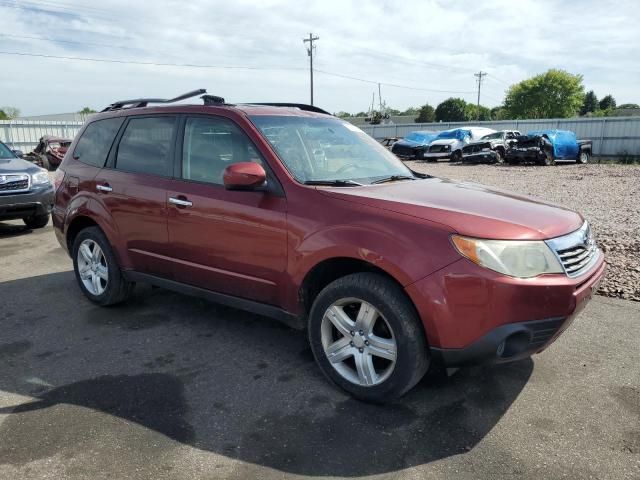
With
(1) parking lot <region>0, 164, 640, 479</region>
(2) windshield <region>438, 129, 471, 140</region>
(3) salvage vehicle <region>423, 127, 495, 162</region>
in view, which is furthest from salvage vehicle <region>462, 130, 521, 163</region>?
(1) parking lot <region>0, 164, 640, 479</region>

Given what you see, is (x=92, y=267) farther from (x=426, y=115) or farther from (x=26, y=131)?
(x=426, y=115)

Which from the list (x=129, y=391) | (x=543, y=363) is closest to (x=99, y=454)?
(x=129, y=391)

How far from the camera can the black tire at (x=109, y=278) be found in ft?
15.3

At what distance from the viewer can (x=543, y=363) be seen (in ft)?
12.0

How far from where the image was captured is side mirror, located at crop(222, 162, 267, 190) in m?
3.29

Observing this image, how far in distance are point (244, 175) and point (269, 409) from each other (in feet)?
4.79

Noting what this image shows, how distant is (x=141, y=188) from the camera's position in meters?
4.23

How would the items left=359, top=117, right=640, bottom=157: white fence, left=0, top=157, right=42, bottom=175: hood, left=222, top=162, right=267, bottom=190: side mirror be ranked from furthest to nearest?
left=359, top=117, right=640, bottom=157: white fence < left=0, top=157, right=42, bottom=175: hood < left=222, top=162, right=267, bottom=190: side mirror

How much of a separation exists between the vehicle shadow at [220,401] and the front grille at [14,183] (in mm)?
4610

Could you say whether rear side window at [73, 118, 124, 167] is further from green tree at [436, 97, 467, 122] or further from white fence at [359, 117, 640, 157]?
green tree at [436, 97, 467, 122]

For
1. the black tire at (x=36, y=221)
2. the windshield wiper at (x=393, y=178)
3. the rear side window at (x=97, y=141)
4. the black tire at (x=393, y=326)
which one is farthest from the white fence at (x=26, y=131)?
the black tire at (x=393, y=326)

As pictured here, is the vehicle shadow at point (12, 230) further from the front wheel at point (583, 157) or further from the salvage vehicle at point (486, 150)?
the front wheel at point (583, 157)

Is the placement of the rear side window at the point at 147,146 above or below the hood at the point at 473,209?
above

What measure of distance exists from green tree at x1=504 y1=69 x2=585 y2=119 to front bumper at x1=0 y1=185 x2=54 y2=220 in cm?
7808
